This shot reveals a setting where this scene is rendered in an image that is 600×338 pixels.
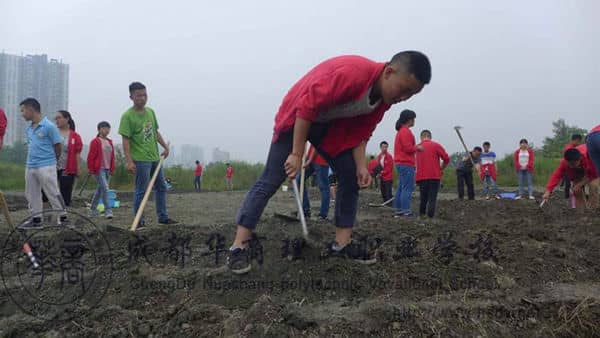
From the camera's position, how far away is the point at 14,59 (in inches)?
1142

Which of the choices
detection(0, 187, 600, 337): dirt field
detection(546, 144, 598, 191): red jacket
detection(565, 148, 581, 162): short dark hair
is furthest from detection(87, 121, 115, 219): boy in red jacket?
→ detection(565, 148, 581, 162): short dark hair

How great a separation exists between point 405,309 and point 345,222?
0.82m

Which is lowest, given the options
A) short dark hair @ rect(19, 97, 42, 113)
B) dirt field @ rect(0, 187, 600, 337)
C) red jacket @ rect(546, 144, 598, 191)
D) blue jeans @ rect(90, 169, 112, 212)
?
dirt field @ rect(0, 187, 600, 337)

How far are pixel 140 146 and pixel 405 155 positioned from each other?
3.58 m

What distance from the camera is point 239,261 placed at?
2.35m

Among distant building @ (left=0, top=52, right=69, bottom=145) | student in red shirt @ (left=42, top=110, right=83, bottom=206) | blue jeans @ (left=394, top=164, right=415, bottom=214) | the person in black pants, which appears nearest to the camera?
student in red shirt @ (left=42, top=110, right=83, bottom=206)

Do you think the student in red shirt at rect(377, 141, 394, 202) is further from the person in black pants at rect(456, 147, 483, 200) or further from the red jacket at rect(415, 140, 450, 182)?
the person in black pants at rect(456, 147, 483, 200)

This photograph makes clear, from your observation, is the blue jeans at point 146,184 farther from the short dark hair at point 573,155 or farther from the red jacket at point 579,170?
the short dark hair at point 573,155

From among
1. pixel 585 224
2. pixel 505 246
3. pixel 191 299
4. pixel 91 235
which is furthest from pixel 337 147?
pixel 585 224

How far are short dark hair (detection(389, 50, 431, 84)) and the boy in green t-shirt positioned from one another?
126 inches

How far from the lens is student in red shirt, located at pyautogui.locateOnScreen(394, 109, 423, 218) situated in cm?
559

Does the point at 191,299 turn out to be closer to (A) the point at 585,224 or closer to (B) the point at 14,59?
(A) the point at 585,224

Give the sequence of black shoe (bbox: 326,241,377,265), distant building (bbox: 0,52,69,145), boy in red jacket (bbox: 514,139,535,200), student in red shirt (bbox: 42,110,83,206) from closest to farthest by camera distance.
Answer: black shoe (bbox: 326,241,377,265)
student in red shirt (bbox: 42,110,83,206)
boy in red jacket (bbox: 514,139,535,200)
distant building (bbox: 0,52,69,145)

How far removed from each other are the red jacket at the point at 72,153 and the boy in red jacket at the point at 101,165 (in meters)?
0.17
